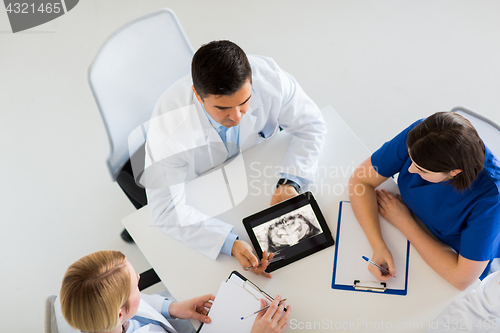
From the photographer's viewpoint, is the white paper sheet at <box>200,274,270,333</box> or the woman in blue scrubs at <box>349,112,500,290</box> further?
the white paper sheet at <box>200,274,270,333</box>

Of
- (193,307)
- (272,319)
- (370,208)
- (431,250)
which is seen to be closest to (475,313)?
(431,250)

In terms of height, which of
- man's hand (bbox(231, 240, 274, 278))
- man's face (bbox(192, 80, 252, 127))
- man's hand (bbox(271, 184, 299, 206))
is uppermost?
man's face (bbox(192, 80, 252, 127))

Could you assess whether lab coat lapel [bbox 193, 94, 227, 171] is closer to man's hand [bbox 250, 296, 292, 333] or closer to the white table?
the white table

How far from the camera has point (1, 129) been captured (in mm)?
2656

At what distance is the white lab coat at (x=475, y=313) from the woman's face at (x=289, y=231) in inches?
18.1

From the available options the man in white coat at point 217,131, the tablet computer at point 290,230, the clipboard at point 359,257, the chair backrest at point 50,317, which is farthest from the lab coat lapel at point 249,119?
the chair backrest at point 50,317

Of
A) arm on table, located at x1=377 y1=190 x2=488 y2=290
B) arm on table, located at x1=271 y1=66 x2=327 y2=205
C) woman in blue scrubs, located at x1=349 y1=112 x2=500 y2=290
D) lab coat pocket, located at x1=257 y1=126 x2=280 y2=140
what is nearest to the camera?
woman in blue scrubs, located at x1=349 y1=112 x2=500 y2=290

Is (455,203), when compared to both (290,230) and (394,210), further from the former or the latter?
(290,230)

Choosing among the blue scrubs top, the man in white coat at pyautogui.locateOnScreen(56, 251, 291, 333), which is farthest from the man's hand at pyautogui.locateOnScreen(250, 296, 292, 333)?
the blue scrubs top

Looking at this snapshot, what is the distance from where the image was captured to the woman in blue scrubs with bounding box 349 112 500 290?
3.57ft

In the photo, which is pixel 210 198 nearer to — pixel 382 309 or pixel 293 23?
pixel 382 309

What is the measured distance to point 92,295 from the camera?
98 cm

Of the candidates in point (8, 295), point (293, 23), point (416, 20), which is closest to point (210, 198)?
point (8, 295)

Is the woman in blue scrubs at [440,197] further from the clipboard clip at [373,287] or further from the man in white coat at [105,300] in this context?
the man in white coat at [105,300]
